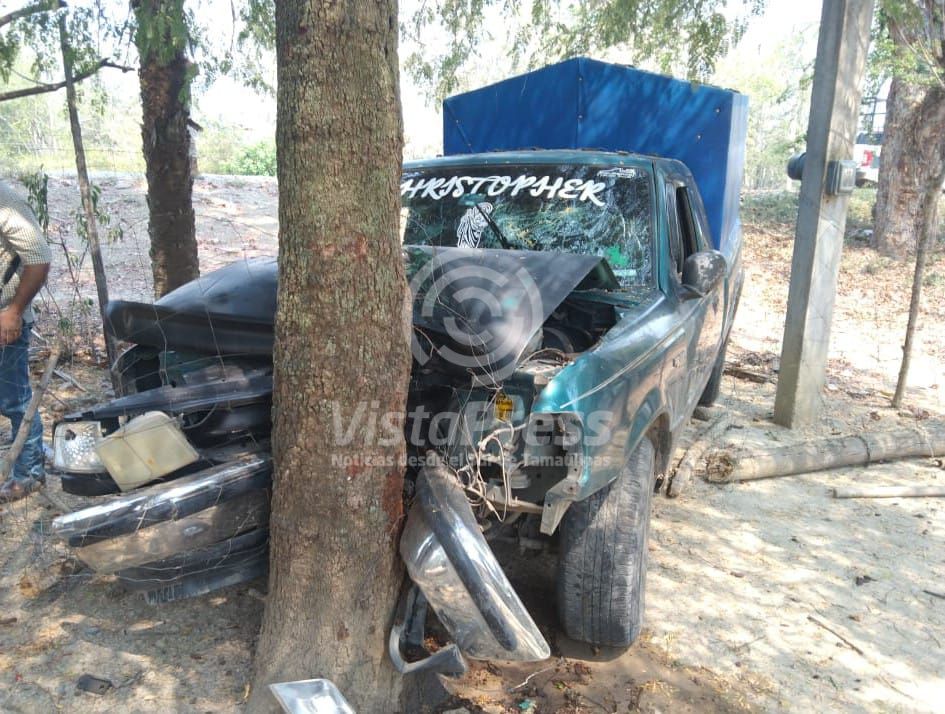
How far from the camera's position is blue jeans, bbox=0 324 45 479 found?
3924 mm

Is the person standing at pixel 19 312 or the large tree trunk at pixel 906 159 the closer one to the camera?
the person standing at pixel 19 312

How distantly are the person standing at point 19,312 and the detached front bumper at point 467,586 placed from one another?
2.57 meters

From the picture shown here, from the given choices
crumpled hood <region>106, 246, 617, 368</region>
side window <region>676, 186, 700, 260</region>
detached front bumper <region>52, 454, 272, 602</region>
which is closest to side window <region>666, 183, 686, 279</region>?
side window <region>676, 186, 700, 260</region>

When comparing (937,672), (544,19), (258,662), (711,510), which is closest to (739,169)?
(544,19)

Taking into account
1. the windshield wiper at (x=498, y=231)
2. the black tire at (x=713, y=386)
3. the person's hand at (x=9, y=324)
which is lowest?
the black tire at (x=713, y=386)

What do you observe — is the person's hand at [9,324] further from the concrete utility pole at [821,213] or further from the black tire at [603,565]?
the concrete utility pole at [821,213]

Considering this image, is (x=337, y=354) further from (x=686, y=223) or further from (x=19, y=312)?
(x=686, y=223)

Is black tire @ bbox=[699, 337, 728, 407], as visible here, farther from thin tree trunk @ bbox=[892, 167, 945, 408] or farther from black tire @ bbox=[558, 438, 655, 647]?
black tire @ bbox=[558, 438, 655, 647]

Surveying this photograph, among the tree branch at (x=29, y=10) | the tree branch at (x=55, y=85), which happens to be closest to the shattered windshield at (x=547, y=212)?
the tree branch at (x=55, y=85)

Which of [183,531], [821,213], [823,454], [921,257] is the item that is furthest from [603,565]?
[921,257]

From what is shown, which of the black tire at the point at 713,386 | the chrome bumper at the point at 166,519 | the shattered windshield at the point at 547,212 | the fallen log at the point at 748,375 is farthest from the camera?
the fallen log at the point at 748,375

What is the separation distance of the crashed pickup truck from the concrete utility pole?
2168 mm

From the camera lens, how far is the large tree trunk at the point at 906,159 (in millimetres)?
11617
